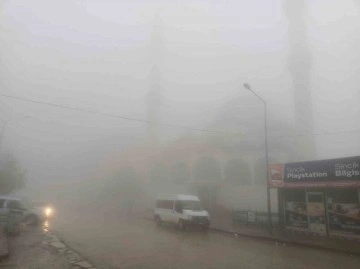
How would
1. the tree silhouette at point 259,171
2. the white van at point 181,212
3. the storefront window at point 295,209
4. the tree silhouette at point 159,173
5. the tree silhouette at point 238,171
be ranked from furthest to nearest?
the tree silhouette at point 159,173
the tree silhouette at point 238,171
the tree silhouette at point 259,171
the white van at point 181,212
the storefront window at point 295,209

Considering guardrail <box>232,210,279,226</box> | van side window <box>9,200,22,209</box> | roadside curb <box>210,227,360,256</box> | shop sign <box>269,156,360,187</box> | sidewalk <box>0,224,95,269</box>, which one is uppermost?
shop sign <box>269,156,360,187</box>

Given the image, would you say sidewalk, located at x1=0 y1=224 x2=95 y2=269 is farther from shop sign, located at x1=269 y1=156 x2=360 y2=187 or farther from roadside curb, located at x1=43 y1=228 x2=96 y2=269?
shop sign, located at x1=269 y1=156 x2=360 y2=187

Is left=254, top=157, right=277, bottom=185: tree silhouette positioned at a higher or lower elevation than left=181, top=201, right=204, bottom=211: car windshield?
higher

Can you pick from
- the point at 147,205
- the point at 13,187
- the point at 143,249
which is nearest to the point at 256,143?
the point at 147,205

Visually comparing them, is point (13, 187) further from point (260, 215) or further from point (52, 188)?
point (52, 188)

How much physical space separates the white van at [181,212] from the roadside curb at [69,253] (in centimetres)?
882

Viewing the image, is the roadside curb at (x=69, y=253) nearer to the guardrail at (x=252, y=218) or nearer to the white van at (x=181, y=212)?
the white van at (x=181, y=212)

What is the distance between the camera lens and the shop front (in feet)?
56.7

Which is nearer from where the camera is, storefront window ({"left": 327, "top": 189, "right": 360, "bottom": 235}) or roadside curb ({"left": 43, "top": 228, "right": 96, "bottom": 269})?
roadside curb ({"left": 43, "top": 228, "right": 96, "bottom": 269})

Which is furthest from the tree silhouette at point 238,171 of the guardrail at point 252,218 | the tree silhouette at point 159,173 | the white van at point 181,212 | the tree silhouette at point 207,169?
the white van at point 181,212

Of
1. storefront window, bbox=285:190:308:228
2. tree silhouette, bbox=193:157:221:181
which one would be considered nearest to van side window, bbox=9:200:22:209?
storefront window, bbox=285:190:308:228

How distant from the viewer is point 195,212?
22438 mm

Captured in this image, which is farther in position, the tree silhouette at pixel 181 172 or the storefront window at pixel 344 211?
the tree silhouette at pixel 181 172

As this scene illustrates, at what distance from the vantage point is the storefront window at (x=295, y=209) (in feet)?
66.2
